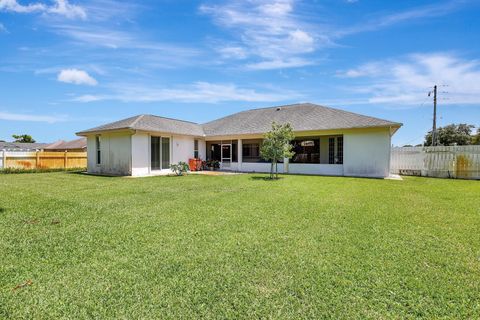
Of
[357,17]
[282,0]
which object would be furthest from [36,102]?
[357,17]

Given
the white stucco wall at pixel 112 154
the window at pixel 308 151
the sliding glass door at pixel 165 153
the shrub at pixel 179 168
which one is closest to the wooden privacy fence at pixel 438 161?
the window at pixel 308 151

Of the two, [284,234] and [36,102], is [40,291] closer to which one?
[284,234]

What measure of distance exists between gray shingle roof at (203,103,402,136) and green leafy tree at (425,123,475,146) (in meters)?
30.2

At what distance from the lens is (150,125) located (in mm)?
17812

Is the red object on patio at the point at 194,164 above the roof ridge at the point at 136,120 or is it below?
below

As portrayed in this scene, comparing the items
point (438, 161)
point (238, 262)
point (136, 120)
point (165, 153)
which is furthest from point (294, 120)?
point (238, 262)

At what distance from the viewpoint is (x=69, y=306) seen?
8.71 ft

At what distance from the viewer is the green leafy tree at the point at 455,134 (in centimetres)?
3869

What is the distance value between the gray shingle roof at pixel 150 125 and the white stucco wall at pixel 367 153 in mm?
11782

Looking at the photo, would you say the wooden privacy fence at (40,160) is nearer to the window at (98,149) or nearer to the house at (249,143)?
the house at (249,143)

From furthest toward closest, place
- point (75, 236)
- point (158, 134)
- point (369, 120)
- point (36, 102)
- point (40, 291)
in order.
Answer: point (36, 102) → point (158, 134) → point (369, 120) → point (75, 236) → point (40, 291)

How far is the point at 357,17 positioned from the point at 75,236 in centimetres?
1377

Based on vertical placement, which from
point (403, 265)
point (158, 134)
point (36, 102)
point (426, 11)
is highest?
point (426, 11)

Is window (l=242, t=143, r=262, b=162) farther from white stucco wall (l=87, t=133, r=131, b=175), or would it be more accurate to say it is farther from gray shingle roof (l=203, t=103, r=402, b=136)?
white stucco wall (l=87, t=133, r=131, b=175)
